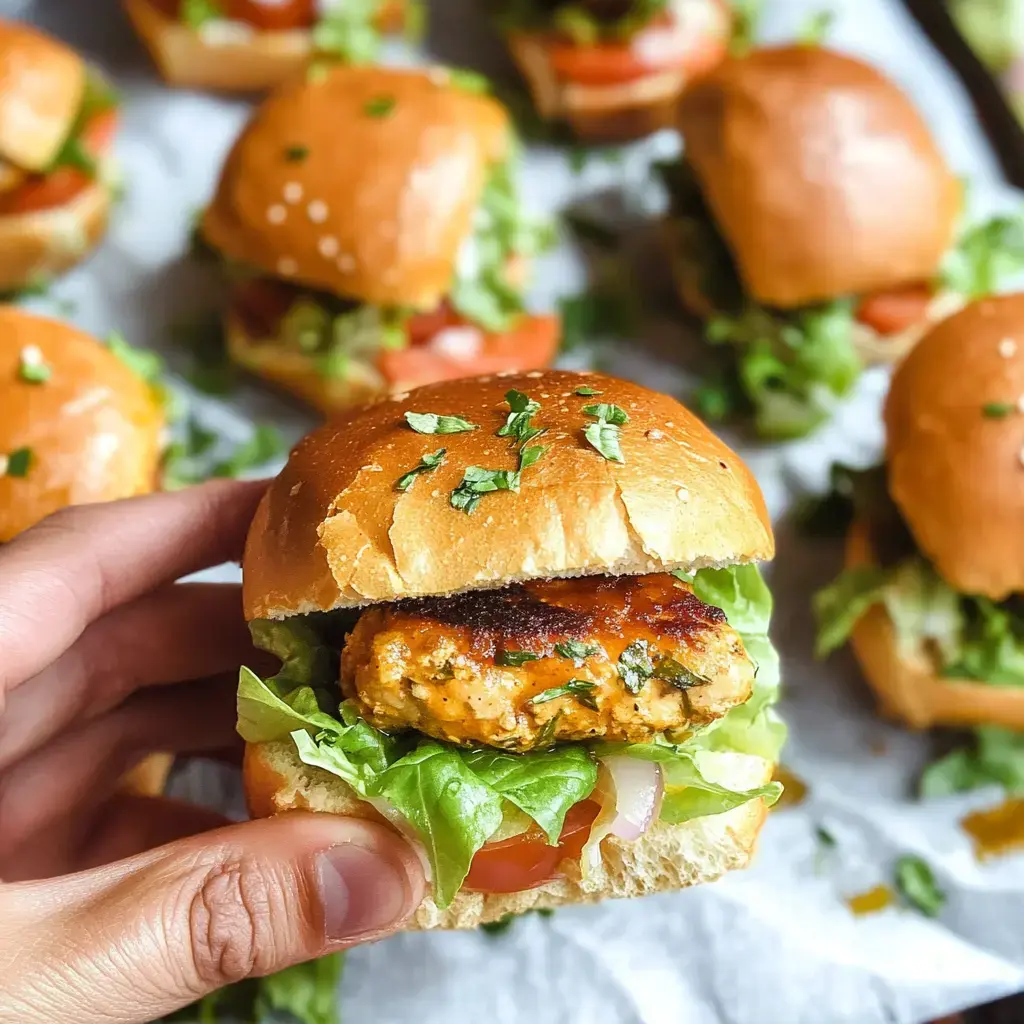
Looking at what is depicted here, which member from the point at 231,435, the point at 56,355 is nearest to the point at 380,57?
the point at 231,435

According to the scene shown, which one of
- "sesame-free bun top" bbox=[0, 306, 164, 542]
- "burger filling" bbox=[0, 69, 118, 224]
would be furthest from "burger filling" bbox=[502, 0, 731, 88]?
"sesame-free bun top" bbox=[0, 306, 164, 542]

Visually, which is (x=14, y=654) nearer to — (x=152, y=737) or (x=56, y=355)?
(x=152, y=737)

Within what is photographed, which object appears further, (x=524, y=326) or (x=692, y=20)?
(x=692, y=20)

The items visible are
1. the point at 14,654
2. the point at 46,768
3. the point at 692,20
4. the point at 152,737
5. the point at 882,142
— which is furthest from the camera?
the point at 692,20

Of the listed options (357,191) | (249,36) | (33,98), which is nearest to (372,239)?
(357,191)

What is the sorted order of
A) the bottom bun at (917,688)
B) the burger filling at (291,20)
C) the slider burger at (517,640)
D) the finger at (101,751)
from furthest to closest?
the burger filling at (291,20) < the bottom bun at (917,688) < the finger at (101,751) < the slider burger at (517,640)

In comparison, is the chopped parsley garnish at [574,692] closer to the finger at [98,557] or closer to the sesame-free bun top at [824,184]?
the finger at [98,557]

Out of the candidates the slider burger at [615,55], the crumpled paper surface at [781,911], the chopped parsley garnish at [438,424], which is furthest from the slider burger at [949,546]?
the slider burger at [615,55]
